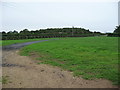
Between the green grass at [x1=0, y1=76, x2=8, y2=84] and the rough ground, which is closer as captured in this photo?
the rough ground

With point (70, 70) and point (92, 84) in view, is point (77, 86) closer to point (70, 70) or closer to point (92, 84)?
point (92, 84)

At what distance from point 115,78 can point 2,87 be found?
329cm

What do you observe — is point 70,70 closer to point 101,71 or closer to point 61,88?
point 101,71

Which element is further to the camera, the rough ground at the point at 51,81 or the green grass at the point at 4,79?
the green grass at the point at 4,79

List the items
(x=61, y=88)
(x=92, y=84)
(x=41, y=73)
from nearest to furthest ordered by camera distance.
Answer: (x=61, y=88)
(x=92, y=84)
(x=41, y=73)

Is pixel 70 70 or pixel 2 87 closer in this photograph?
pixel 2 87

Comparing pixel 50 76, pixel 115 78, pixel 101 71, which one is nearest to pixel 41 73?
pixel 50 76

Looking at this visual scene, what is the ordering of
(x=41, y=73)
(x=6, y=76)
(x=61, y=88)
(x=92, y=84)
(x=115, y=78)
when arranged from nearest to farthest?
(x=61, y=88), (x=92, y=84), (x=115, y=78), (x=6, y=76), (x=41, y=73)

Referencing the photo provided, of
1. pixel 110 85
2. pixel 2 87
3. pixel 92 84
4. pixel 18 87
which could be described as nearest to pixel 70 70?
pixel 92 84

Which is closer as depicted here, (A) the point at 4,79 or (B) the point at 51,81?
(B) the point at 51,81

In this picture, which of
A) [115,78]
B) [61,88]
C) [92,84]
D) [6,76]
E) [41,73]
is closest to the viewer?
[61,88]

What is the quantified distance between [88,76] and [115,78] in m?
0.81

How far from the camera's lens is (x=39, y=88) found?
3.25 metres

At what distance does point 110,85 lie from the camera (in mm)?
3393
